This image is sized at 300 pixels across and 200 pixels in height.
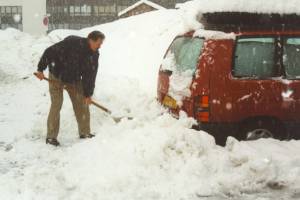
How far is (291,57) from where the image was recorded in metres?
7.02

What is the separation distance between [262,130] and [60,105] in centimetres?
314

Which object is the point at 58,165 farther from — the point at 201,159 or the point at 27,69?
the point at 27,69

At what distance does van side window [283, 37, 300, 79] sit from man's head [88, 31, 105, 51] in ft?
8.95

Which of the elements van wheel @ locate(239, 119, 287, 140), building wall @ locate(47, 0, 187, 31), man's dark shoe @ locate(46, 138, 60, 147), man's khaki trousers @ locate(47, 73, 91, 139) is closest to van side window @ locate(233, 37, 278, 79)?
van wheel @ locate(239, 119, 287, 140)

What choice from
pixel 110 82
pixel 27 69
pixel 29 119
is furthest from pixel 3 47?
pixel 29 119

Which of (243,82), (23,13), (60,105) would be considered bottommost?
(60,105)

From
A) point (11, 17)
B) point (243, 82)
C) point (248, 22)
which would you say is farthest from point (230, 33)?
point (11, 17)

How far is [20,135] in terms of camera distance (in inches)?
348

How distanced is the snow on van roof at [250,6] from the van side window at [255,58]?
0.44 m

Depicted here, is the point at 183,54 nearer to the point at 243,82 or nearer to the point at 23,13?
the point at 243,82

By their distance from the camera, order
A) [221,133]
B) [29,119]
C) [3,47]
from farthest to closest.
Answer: [3,47] < [29,119] < [221,133]

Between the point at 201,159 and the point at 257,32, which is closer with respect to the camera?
the point at 201,159

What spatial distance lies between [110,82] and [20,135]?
218 inches

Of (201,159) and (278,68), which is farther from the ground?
(278,68)
